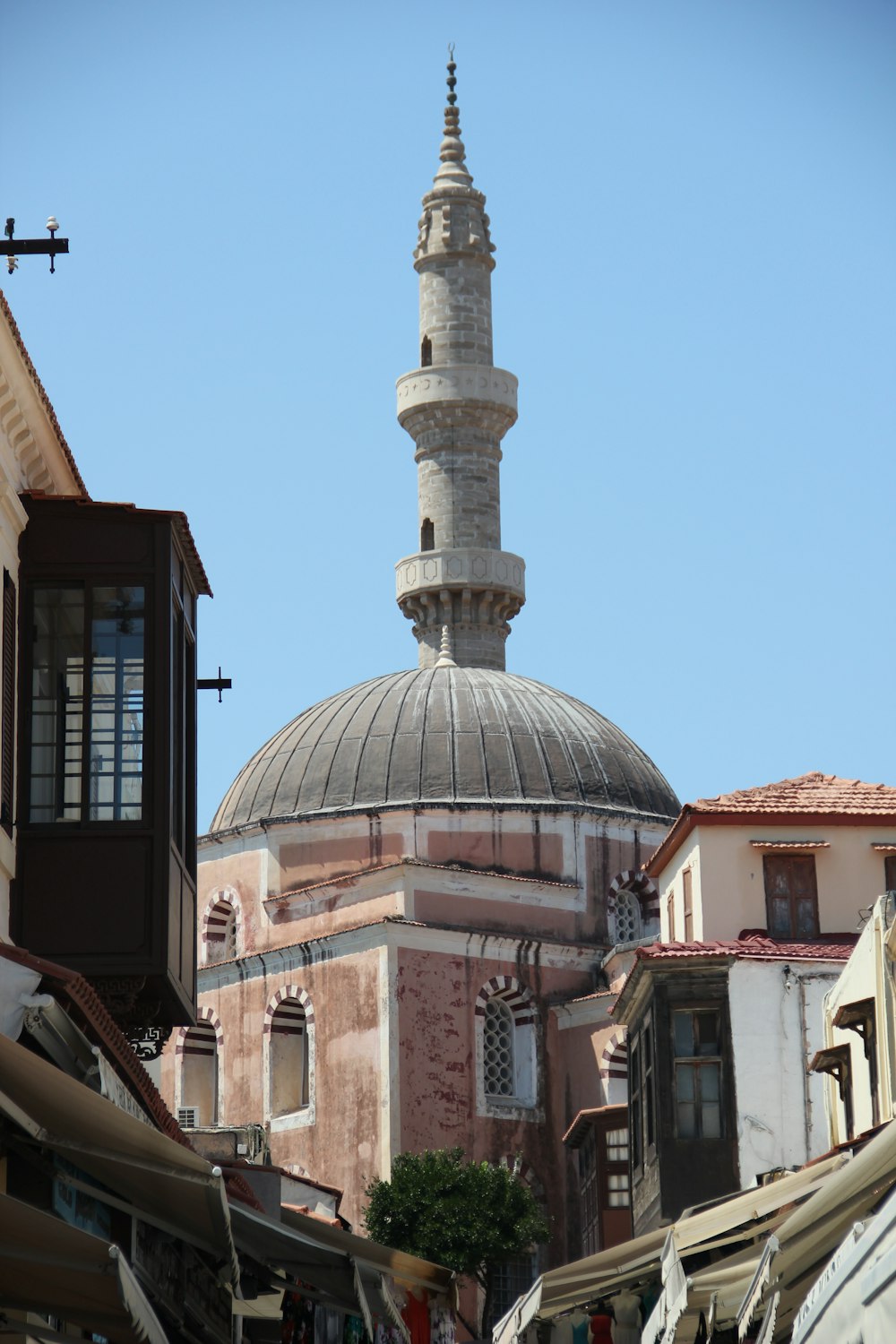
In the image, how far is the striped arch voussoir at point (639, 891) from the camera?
39.3 metres

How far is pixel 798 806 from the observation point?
26438 millimetres

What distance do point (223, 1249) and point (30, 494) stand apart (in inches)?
233

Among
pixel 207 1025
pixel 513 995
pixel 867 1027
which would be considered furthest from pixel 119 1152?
pixel 207 1025

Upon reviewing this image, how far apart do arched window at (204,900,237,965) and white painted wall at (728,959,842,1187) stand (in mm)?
17007

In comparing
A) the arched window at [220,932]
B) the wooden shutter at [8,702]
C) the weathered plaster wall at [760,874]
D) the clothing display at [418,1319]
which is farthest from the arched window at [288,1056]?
the wooden shutter at [8,702]

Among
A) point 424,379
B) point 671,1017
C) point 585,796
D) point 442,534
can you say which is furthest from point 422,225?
point 671,1017

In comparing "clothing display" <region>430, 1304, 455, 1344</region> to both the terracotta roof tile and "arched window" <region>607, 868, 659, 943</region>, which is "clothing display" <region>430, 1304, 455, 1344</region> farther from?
"arched window" <region>607, 868, 659, 943</region>

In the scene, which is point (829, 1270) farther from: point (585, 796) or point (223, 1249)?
point (585, 796)

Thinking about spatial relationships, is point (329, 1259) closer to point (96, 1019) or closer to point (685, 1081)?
point (96, 1019)

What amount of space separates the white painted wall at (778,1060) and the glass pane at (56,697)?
1119cm

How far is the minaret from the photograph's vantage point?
46.9m

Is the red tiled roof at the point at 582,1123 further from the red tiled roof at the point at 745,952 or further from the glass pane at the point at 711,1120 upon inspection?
the glass pane at the point at 711,1120

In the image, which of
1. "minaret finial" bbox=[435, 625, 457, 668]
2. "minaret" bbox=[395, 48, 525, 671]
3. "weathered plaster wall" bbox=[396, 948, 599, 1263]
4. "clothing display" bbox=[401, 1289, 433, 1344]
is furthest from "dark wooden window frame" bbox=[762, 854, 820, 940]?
"minaret" bbox=[395, 48, 525, 671]

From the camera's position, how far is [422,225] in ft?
166
